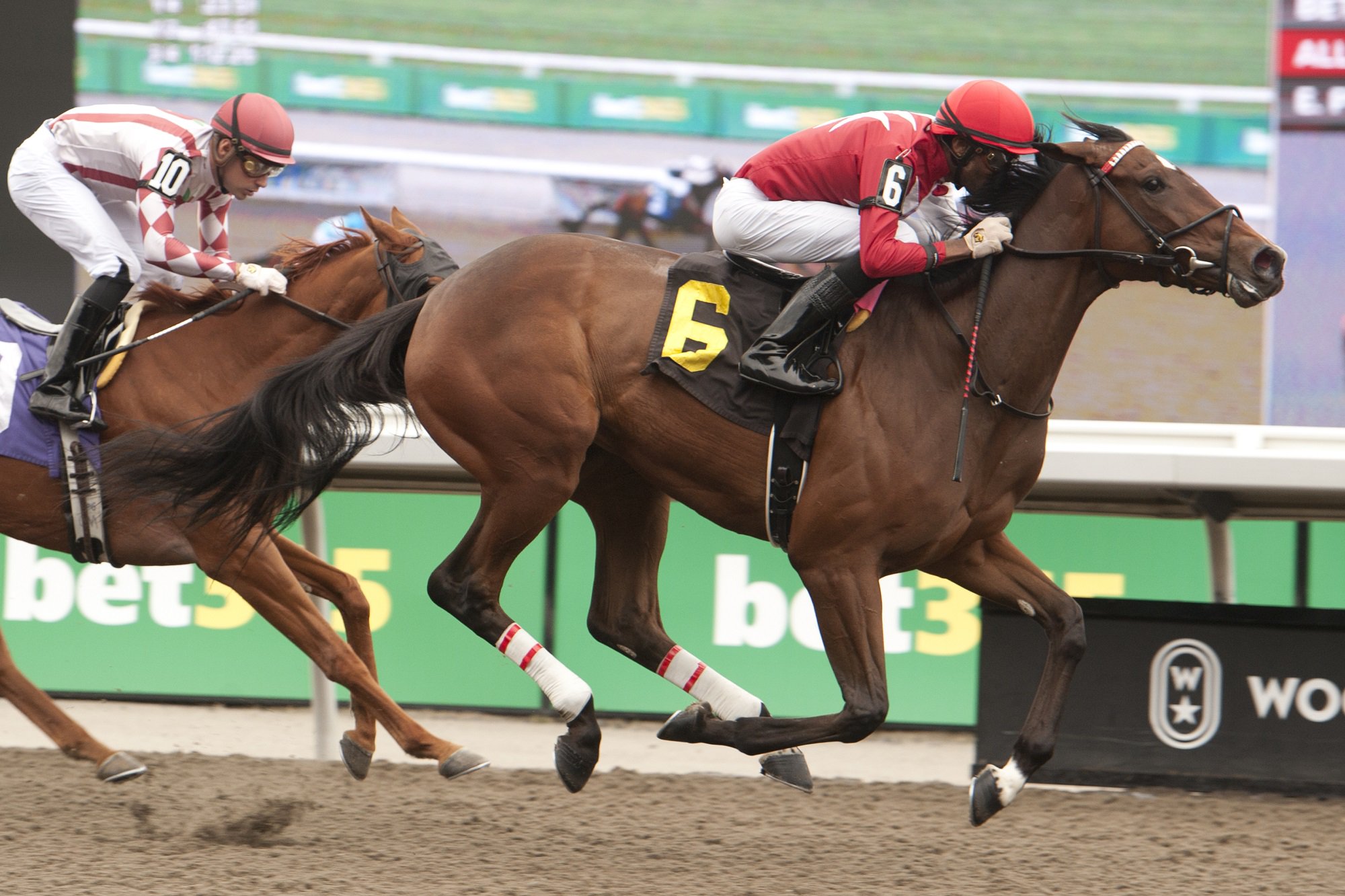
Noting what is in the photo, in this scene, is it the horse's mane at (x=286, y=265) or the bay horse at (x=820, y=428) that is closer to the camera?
the bay horse at (x=820, y=428)

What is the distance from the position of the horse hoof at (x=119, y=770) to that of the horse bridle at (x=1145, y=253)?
8.44ft

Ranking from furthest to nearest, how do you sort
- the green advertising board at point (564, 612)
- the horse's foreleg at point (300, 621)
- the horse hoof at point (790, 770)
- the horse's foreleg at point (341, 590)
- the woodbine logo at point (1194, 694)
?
the green advertising board at point (564, 612)
the woodbine logo at point (1194, 694)
the horse's foreleg at point (341, 590)
the horse's foreleg at point (300, 621)
the horse hoof at point (790, 770)

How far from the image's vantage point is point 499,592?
3568mm

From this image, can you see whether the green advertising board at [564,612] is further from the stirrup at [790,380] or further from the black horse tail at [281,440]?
the stirrup at [790,380]

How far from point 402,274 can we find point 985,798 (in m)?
2.07

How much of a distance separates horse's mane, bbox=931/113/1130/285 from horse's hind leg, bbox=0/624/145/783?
2441mm

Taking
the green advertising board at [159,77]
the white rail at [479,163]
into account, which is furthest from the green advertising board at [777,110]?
the green advertising board at [159,77]

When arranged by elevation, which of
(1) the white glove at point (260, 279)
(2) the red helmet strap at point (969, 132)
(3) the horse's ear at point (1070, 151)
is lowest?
(1) the white glove at point (260, 279)

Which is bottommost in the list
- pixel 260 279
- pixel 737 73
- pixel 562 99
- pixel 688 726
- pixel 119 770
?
pixel 119 770

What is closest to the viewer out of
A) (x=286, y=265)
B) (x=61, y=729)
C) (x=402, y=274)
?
(x=61, y=729)

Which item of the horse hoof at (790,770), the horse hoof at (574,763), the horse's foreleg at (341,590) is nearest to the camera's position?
the horse hoof at (574,763)

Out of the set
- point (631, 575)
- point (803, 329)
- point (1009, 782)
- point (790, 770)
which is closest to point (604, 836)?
point (790, 770)

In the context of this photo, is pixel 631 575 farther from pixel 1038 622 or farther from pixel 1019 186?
pixel 1019 186

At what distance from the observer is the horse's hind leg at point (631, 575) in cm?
380
